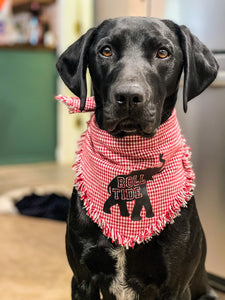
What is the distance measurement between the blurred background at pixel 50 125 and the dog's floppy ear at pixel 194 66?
0.49 metres

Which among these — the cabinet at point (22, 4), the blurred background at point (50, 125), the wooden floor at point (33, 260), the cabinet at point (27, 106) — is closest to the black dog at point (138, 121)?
the blurred background at point (50, 125)

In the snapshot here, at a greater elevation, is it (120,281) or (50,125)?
(120,281)

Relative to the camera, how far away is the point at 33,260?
230cm

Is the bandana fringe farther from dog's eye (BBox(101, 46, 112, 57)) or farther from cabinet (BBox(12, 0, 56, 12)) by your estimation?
cabinet (BBox(12, 0, 56, 12))

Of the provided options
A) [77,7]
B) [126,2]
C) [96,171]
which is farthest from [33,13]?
[96,171]

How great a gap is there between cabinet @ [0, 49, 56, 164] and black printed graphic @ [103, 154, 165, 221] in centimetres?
→ 380

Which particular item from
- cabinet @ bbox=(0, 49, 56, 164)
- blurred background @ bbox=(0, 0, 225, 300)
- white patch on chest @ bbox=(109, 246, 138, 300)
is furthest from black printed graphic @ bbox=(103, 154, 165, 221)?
cabinet @ bbox=(0, 49, 56, 164)

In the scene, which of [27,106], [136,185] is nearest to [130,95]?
[136,185]

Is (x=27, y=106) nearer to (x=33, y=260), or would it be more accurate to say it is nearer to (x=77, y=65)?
(x=33, y=260)

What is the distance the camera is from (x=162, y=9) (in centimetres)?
191

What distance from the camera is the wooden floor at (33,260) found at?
1.96 metres

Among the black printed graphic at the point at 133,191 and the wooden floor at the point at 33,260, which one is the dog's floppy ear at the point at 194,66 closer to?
the black printed graphic at the point at 133,191

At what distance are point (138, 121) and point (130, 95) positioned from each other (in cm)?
9

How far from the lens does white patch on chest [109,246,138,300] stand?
1.29m
